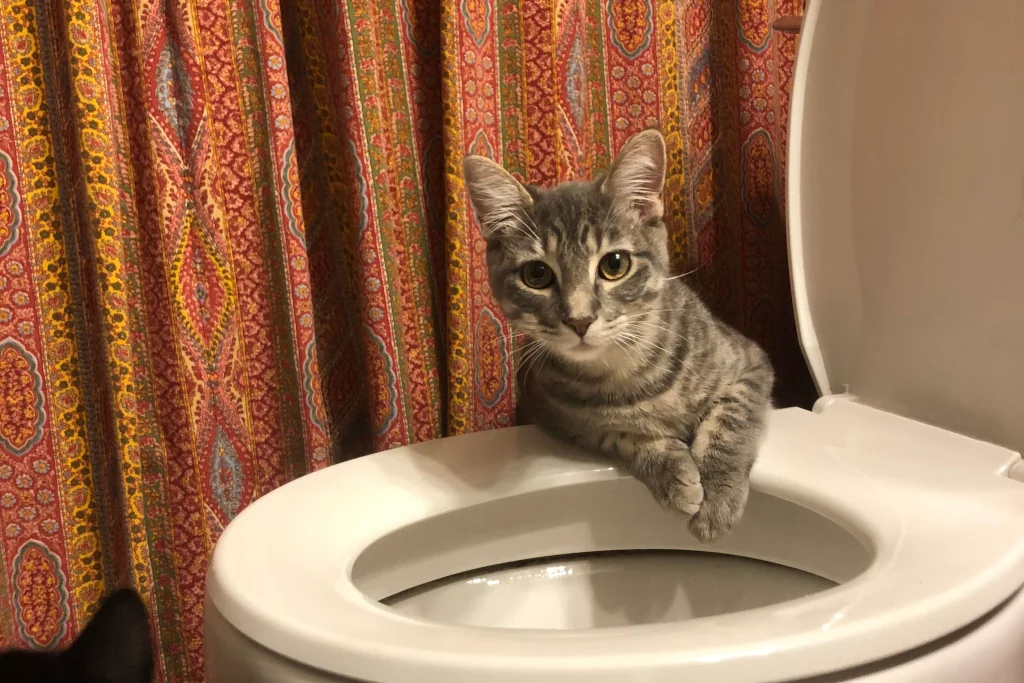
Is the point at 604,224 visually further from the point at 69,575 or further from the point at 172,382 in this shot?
the point at 69,575

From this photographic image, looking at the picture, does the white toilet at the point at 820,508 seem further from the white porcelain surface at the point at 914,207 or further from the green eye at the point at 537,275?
the green eye at the point at 537,275

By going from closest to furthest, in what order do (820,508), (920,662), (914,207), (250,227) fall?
(920,662) < (820,508) < (914,207) < (250,227)

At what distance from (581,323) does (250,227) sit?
1.58 feet

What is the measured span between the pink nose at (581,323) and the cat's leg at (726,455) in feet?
0.58

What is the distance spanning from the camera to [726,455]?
2.32ft

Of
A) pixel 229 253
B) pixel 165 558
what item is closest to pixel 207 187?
pixel 229 253

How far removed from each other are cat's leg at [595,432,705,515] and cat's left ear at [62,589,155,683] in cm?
48

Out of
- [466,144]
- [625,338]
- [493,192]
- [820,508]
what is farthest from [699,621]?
[466,144]

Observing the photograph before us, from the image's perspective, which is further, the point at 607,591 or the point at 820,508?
the point at 607,591

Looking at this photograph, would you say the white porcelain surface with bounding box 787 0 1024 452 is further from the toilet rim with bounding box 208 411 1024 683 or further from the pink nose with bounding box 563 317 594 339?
the pink nose with bounding box 563 317 594 339

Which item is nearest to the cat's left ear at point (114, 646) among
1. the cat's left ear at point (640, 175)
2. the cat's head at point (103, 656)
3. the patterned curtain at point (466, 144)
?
the cat's head at point (103, 656)

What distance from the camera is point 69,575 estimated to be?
873 millimetres

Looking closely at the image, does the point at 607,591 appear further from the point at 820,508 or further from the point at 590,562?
the point at 820,508

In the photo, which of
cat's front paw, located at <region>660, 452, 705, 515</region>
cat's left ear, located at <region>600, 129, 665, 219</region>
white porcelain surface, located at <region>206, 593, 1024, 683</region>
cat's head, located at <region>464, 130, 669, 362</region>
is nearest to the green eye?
cat's head, located at <region>464, 130, 669, 362</region>
